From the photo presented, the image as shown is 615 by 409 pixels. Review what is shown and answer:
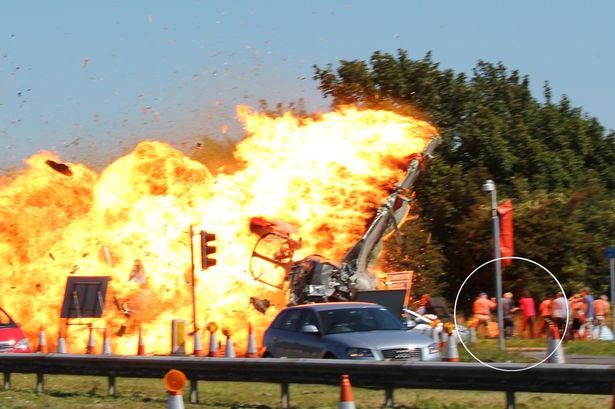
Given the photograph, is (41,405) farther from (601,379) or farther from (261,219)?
(261,219)

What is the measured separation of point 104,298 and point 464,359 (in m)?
8.66

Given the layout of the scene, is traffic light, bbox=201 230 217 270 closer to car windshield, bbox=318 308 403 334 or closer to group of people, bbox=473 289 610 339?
group of people, bbox=473 289 610 339

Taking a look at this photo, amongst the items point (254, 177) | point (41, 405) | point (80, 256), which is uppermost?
point (254, 177)

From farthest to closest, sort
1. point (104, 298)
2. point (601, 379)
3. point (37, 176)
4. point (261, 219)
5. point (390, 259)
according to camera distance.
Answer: point (390, 259) < point (37, 176) < point (261, 219) < point (104, 298) < point (601, 379)

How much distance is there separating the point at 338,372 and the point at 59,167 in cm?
1829

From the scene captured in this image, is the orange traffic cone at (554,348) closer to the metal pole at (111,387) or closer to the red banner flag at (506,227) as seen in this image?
the metal pole at (111,387)

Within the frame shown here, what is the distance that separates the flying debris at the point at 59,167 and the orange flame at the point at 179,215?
3.1 inches

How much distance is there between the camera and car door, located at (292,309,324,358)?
17.6 metres

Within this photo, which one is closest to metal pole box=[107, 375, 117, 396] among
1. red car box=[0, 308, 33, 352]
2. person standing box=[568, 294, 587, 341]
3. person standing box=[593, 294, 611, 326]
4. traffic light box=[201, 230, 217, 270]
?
red car box=[0, 308, 33, 352]

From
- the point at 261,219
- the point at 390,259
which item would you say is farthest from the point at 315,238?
the point at 390,259

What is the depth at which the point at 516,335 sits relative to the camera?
28.8 meters

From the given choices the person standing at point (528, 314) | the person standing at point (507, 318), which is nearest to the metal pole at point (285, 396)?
the person standing at point (507, 318)

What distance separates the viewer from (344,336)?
1756 cm

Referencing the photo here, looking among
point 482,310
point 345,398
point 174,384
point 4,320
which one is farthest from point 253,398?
point 482,310
